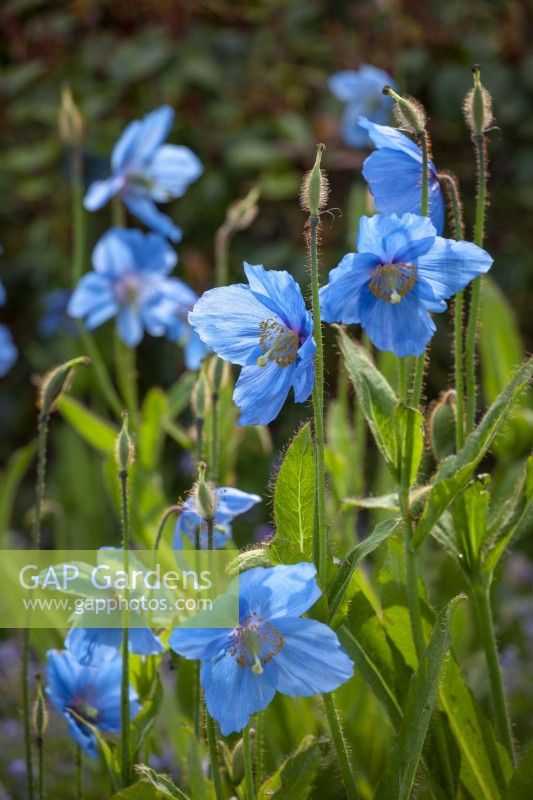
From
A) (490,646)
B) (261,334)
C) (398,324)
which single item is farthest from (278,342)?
(490,646)

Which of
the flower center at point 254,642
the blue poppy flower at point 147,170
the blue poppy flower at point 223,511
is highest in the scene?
the blue poppy flower at point 147,170

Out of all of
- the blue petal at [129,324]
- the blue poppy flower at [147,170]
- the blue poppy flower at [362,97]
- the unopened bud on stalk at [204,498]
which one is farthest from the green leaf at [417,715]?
the blue poppy flower at [362,97]

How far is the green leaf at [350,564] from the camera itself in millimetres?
1100

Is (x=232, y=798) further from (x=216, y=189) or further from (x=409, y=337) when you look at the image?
(x=216, y=189)

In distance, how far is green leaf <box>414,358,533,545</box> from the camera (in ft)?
3.85

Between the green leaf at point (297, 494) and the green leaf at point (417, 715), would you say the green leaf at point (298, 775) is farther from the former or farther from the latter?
the green leaf at point (297, 494)

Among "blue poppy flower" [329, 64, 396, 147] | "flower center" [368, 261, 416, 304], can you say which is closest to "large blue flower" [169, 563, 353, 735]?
"flower center" [368, 261, 416, 304]

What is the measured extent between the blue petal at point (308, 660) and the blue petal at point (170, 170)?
3.96 feet

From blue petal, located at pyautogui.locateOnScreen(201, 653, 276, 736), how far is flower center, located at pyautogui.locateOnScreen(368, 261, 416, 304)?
40 cm

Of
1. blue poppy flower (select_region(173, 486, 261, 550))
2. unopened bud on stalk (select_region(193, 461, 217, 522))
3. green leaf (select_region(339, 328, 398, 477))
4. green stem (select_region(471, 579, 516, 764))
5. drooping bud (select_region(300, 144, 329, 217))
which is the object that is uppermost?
drooping bud (select_region(300, 144, 329, 217))

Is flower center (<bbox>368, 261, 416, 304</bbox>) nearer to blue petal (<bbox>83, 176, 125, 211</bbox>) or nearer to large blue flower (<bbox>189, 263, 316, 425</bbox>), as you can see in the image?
large blue flower (<bbox>189, 263, 316, 425</bbox>)

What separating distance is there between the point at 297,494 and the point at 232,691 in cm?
22

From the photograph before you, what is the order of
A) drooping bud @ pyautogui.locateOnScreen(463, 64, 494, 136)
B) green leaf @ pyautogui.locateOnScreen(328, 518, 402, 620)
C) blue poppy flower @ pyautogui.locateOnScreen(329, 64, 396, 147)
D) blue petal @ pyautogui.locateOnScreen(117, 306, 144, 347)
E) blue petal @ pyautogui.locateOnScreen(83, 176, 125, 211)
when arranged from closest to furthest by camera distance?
1. green leaf @ pyautogui.locateOnScreen(328, 518, 402, 620)
2. drooping bud @ pyautogui.locateOnScreen(463, 64, 494, 136)
3. blue petal @ pyautogui.locateOnScreen(83, 176, 125, 211)
4. blue petal @ pyautogui.locateOnScreen(117, 306, 144, 347)
5. blue poppy flower @ pyautogui.locateOnScreen(329, 64, 396, 147)

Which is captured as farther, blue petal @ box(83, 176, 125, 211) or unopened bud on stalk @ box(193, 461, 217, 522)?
blue petal @ box(83, 176, 125, 211)
